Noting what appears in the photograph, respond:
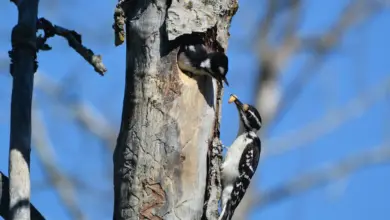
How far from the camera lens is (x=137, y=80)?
341 cm

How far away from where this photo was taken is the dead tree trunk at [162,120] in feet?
10.7

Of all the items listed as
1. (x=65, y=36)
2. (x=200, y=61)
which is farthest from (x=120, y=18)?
(x=200, y=61)

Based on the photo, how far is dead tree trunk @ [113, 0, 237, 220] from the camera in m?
3.27

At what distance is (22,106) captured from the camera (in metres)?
3.01

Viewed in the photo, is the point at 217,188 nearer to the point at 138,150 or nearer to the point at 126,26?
the point at 138,150

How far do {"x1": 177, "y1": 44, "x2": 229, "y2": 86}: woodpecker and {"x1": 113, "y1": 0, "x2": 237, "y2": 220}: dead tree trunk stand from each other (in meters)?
0.03

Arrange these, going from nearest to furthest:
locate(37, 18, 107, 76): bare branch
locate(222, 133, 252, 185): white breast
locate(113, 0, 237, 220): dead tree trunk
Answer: locate(113, 0, 237, 220): dead tree trunk
locate(37, 18, 107, 76): bare branch
locate(222, 133, 252, 185): white breast

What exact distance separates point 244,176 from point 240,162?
8cm

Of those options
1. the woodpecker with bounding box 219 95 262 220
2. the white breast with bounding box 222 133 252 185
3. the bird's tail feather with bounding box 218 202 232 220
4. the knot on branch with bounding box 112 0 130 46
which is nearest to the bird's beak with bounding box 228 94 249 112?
the woodpecker with bounding box 219 95 262 220

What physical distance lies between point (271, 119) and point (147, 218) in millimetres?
4304

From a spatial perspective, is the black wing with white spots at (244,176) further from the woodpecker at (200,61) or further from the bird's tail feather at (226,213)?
the woodpecker at (200,61)

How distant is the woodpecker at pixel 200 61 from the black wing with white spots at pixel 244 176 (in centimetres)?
128

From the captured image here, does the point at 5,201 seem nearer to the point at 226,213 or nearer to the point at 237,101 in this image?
the point at 226,213

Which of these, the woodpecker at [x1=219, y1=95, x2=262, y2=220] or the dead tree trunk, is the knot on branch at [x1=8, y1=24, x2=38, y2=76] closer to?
the dead tree trunk
